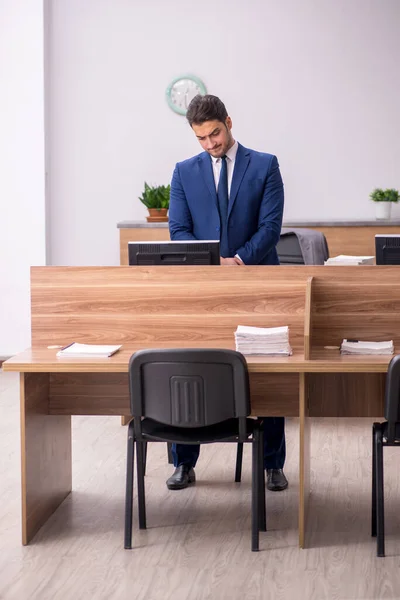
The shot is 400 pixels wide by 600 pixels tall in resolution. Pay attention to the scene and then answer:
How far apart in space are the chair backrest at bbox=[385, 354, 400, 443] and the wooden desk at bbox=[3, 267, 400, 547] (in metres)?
0.53

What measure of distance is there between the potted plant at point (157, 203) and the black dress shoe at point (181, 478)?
9.03 feet

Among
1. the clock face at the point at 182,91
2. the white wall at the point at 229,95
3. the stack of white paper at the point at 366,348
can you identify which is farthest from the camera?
the clock face at the point at 182,91

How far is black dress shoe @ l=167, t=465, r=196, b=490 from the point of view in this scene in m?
3.98

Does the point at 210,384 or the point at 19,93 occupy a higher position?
the point at 19,93

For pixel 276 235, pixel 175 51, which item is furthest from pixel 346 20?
pixel 276 235

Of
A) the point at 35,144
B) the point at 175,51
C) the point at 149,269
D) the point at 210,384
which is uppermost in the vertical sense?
the point at 175,51

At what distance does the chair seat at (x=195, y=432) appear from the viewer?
125 inches

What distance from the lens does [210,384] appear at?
3088 millimetres

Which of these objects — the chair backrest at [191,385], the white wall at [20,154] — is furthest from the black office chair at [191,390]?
the white wall at [20,154]

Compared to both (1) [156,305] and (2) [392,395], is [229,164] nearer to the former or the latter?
(1) [156,305]

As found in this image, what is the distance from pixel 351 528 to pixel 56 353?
51.7 inches

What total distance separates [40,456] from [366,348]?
4.37 feet

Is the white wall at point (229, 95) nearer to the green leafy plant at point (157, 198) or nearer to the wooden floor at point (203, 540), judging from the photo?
the green leafy plant at point (157, 198)

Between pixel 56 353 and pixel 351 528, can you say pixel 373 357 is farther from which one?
pixel 56 353
